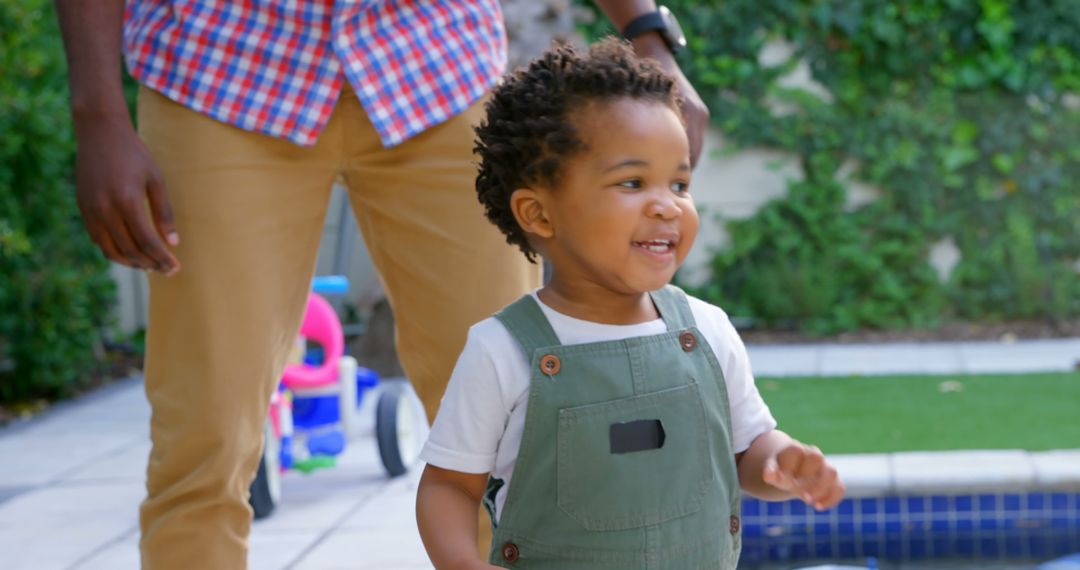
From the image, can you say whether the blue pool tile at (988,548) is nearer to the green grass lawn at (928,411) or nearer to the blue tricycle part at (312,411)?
the green grass lawn at (928,411)

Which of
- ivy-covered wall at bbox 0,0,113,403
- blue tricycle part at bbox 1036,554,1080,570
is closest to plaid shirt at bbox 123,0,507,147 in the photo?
blue tricycle part at bbox 1036,554,1080,570

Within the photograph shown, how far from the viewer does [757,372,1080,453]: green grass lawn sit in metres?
4.86

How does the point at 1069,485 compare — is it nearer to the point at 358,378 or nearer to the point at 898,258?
the point at 358,378

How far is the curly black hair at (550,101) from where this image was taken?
1.78 meters

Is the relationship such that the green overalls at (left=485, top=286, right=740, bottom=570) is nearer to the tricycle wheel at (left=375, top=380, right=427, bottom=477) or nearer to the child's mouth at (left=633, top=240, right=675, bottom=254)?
the child's mouth at (left=633, top=240, right=675, bottom=254)

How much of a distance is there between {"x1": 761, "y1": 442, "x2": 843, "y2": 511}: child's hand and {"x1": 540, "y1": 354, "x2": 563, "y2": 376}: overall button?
0.96 feet

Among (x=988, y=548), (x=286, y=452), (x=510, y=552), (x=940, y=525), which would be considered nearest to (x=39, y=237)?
(x=286, y=452)

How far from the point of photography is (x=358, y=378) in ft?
16.3

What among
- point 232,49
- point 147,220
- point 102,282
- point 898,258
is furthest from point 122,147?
point 898,258

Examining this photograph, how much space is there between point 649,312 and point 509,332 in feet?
0.67

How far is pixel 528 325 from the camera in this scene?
5.78 feet

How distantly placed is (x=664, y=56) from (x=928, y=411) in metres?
3.53

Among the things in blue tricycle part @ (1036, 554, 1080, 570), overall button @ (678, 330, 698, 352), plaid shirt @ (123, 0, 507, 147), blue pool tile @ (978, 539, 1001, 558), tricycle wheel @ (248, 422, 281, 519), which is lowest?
blue pool tile @ (978, 539, 1001, 558)

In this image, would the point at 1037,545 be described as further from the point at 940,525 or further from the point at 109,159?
the point at 109,159
